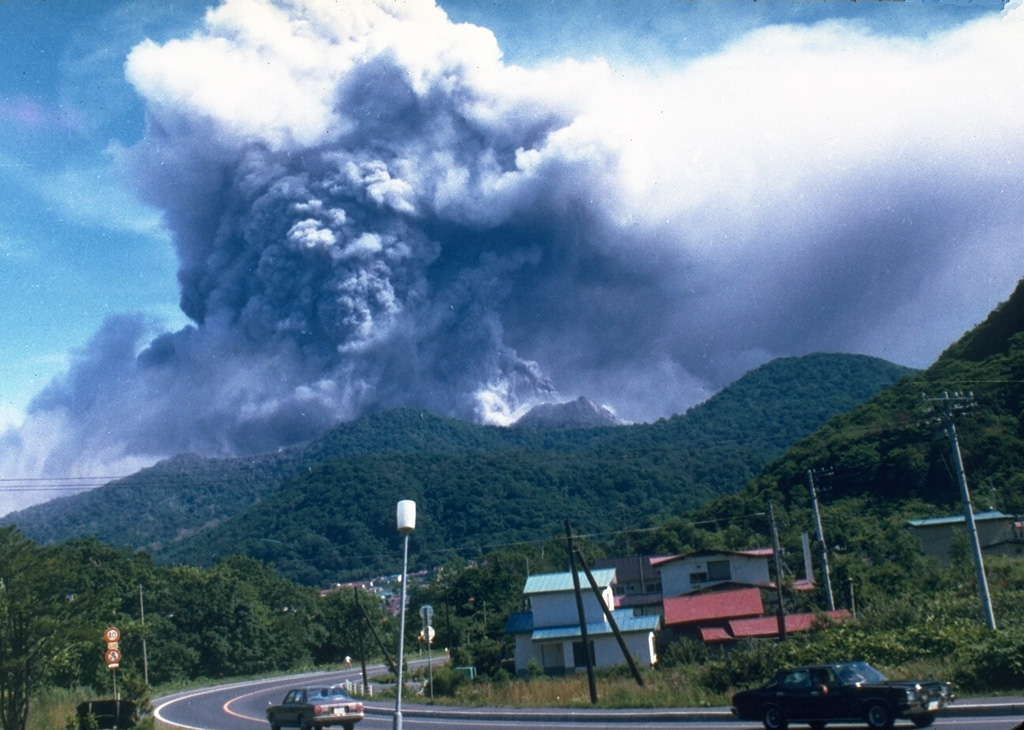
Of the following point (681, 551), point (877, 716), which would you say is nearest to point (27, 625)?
point (877, 716)

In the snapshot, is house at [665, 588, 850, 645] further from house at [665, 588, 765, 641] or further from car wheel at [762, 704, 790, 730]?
car wheel at [762, 704, 790, 730]

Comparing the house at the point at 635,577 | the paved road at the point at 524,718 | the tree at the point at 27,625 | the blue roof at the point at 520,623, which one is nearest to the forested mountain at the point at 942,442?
the house at the point at 635,577

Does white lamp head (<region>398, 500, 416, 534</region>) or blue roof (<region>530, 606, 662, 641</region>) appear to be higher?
white lamp head (<region>398, 500, 416, 534</region>)

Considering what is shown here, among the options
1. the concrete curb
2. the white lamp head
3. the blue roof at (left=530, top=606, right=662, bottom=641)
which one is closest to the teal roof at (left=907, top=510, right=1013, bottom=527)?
the blue roof at (left=530, top=606, right=662, bottom=641)

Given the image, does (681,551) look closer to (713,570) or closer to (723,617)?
(713,570)

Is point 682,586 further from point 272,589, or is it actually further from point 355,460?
point 272,589

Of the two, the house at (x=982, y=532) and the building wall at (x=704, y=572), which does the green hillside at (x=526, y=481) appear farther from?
the house at (x=982, y=532)

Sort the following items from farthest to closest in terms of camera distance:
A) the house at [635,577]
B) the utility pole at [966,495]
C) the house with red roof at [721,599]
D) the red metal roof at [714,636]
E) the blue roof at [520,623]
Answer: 1. the house at [635,577]
2. the blue roof at [520,623]
3. the house with red roof at [721,599]
4. the red metal roof at [714,636]
5. the utility pole at [966,495]
